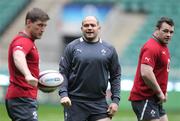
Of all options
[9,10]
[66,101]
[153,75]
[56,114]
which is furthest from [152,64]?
[9,10]

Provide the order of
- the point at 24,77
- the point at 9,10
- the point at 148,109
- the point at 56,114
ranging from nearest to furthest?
the point at 24,77
the point at 148,109
the point at 56,114
the point at 9,10

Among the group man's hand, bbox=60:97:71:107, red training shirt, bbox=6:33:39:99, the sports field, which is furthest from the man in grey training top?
the sports field

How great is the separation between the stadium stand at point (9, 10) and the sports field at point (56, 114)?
9.17m

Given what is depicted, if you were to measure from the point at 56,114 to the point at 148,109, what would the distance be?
24.3ft

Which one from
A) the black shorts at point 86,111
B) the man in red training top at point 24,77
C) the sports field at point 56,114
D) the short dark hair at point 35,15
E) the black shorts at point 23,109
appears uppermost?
the short dark hair at point 35,15

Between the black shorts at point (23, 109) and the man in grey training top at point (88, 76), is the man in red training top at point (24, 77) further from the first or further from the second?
the man in grey training top at point (88, 76)

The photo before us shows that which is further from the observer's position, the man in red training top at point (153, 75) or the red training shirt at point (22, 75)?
the man in red training top at point (153, 75)

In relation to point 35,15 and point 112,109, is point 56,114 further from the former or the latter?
point 35,15

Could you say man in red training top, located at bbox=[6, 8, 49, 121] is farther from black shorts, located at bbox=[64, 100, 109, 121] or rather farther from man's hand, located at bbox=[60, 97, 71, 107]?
black shorts, located at bbox=[64, 100, 109, 121]

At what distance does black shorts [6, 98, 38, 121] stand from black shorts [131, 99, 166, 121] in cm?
186

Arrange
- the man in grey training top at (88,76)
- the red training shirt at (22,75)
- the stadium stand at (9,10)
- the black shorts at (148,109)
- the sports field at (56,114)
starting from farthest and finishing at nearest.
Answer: the stadium stand at (9,10), the sports field at (56,114), the black shorts at (148,109), the man in grey training top at (88,76), the red training shirt at (22,75)

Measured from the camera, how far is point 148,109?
1045 centimetres

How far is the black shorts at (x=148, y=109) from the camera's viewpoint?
34.2 feet

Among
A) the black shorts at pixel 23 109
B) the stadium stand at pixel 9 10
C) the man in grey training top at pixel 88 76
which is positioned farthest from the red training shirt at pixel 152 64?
the stadium stand at pixel 9 10
